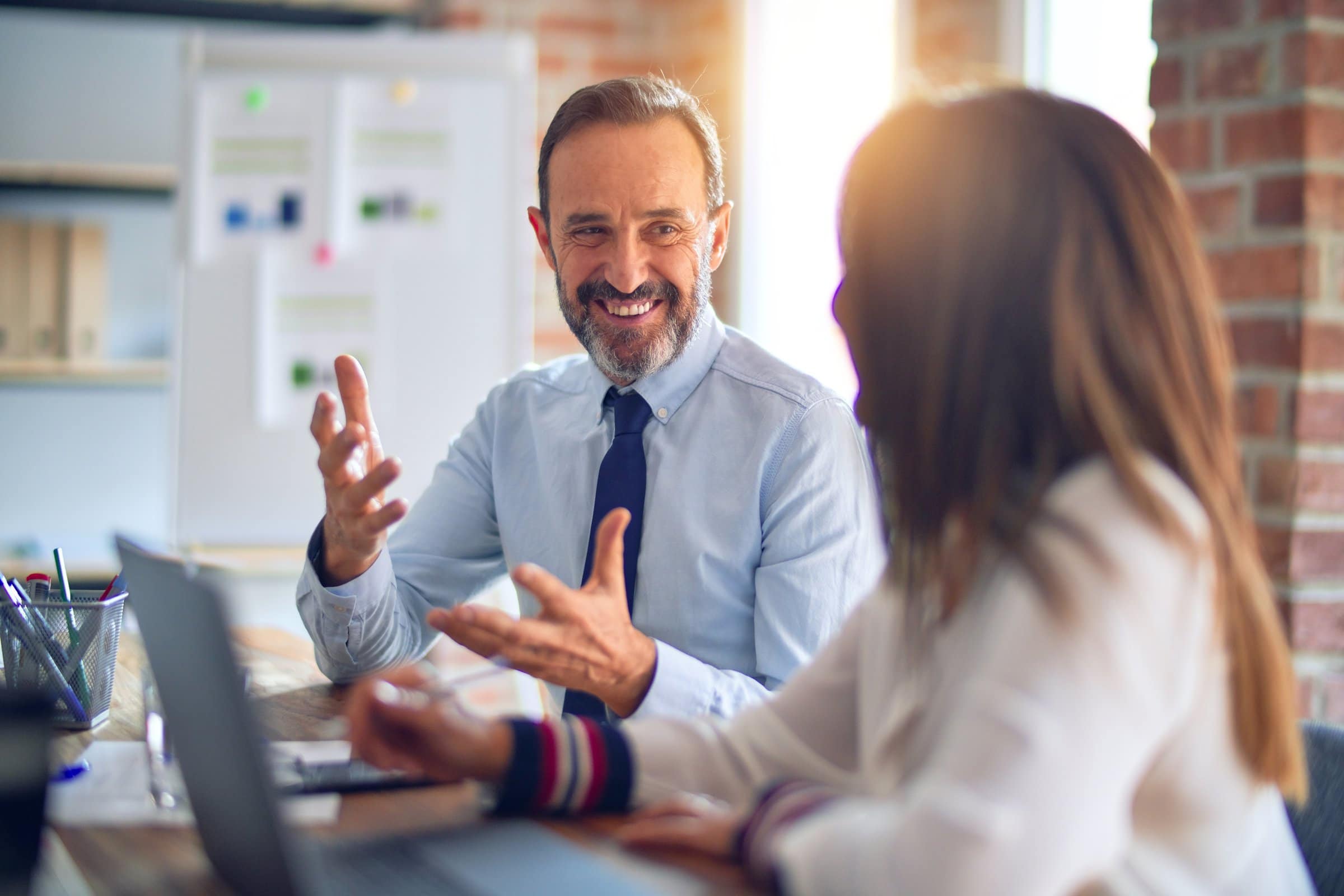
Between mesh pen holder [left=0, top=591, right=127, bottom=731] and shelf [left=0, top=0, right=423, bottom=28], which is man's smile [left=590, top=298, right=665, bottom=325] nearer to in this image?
mesh pen holder [left=0, top=591, right=127, bottom=731]

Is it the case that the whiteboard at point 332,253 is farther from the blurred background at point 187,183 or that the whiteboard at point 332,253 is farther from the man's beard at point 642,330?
the man's beard at point 642,330

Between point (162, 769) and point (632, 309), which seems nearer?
point (162, 769)

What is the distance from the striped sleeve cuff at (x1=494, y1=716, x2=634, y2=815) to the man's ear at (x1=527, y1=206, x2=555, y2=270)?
0.97 m

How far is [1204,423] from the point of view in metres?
0.74

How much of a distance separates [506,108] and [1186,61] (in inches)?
67.1

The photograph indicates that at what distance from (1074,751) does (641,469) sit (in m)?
0.98

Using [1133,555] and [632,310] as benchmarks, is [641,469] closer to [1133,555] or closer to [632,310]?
[632,310]

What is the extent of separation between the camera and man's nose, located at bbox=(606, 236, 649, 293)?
1626 mm

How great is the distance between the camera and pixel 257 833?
0.68 meters

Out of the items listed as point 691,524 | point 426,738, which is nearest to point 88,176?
point 691,524

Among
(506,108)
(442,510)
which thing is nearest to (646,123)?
(442,510)

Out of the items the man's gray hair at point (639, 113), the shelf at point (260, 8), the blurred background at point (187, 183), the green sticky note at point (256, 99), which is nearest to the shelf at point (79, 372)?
the blurred background at point (187, 183)

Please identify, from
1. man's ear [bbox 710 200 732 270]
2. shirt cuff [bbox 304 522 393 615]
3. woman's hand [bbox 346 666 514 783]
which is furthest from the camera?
man's ear [bbox 710 200 732 270]

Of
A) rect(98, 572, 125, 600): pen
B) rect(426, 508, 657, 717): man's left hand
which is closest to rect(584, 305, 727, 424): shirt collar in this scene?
rect(426, 508, 657, 717): man's left hand
